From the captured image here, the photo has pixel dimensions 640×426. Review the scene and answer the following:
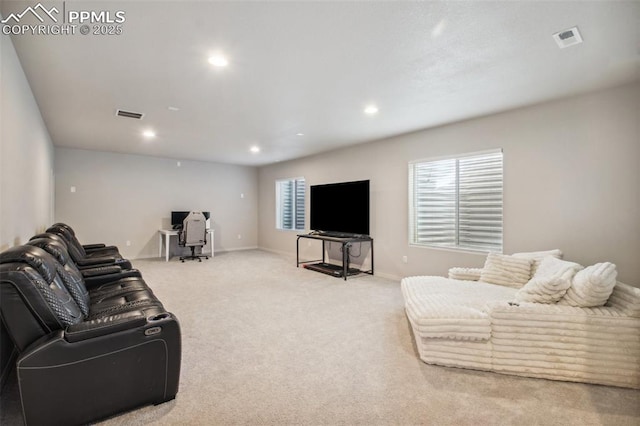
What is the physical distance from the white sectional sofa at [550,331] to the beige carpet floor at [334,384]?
10 cm

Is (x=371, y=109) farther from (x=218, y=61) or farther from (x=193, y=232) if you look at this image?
(x=193, y=232)

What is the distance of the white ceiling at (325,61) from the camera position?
6.36 ft

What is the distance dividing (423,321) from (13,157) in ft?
11.0

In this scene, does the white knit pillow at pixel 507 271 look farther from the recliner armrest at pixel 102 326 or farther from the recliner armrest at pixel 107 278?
the recliner armrest at pixel 107 278

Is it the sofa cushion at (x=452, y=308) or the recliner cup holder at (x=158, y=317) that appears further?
the sofa cushion at (x=452, y=308)

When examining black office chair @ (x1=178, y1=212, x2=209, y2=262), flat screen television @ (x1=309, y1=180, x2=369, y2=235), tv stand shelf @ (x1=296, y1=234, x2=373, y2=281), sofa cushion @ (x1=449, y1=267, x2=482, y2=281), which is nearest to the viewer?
sofa cushion @ (x1=449, y1=267, x2=482, y2=281)

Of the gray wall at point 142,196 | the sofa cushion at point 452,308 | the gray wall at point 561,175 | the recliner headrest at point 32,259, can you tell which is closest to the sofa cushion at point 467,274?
the sofa cushion at point 452,308

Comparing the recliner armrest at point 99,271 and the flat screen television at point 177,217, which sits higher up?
the flat screen television at point 177,217

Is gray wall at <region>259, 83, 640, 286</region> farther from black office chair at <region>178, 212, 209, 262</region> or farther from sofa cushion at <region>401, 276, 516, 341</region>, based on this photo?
black office chair at <region>178, 212, 209, 262</region>

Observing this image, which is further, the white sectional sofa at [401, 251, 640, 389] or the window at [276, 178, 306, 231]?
the window at [276, 178, 306, 231]

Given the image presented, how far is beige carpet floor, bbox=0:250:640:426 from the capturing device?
1.77 meters

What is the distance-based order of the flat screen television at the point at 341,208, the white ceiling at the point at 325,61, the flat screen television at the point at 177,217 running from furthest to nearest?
the flat screen television at the point at 177,217 → the flat screen television at the point at 341,208 → the white ceiling at the point at 325,61

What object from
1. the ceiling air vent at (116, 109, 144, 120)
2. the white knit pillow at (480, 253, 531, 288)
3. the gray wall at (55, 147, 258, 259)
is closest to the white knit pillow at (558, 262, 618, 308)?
the white knit pillow at (480, 253, 531, 288)

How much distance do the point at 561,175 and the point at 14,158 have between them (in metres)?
5.14
